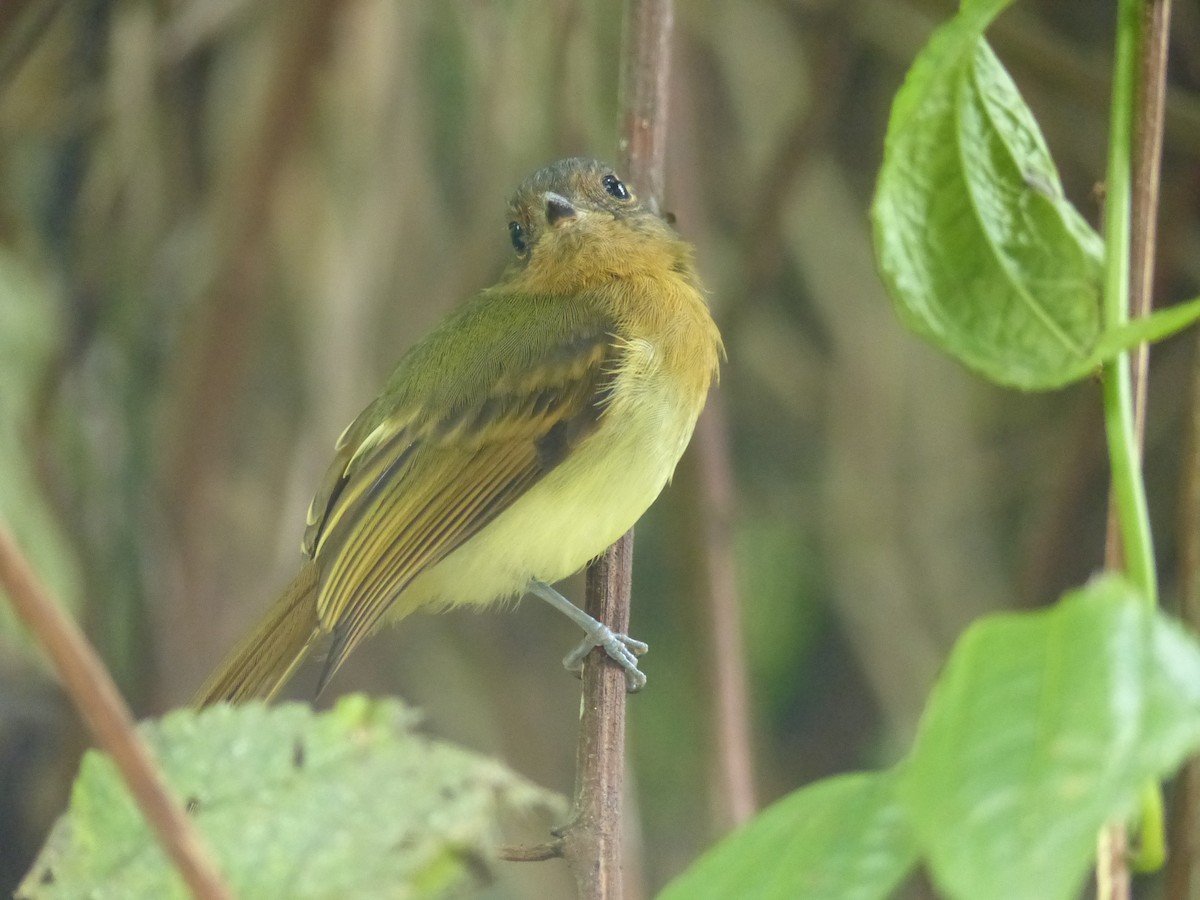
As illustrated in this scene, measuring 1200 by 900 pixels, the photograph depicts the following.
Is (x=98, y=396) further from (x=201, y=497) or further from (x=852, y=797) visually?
(x=852, y=797)

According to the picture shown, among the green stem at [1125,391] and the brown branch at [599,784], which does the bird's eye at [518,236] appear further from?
the green stem at [1125,391]

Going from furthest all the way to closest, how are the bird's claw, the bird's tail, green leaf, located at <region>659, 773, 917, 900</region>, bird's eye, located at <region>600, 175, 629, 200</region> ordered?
bird's eye, located at <region>600, 175, 629, 200</region>, the bird's tail, the bird's claw, green leaf, located at <region>659, 773, 917, 900</region>

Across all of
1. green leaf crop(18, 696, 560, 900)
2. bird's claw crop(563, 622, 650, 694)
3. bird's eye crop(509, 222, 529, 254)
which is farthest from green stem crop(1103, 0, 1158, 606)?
bird's eye crop(509, 222, 529, 254)

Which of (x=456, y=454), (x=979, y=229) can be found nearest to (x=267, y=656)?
(x=456, y=454)

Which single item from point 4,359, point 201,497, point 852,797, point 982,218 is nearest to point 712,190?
point 201,497

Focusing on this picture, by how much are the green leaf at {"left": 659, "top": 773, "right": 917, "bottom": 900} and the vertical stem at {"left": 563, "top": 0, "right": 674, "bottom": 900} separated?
30.8 inches

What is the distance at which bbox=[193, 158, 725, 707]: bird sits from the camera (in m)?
2.44

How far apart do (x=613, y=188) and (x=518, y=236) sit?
28cm

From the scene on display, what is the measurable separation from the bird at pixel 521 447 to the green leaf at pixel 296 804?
1.02 m

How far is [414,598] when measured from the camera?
2.75 m

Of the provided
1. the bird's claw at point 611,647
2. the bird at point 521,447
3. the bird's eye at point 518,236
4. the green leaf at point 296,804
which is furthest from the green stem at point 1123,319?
the bird's eye at point 518,236

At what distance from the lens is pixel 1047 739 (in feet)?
2.51

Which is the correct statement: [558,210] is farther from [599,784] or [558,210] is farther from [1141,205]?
[1141,205]

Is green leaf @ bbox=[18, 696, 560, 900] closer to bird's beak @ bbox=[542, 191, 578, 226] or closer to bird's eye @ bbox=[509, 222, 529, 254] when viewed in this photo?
bird's beak @ bbox=[542, 191, 578, 226]
